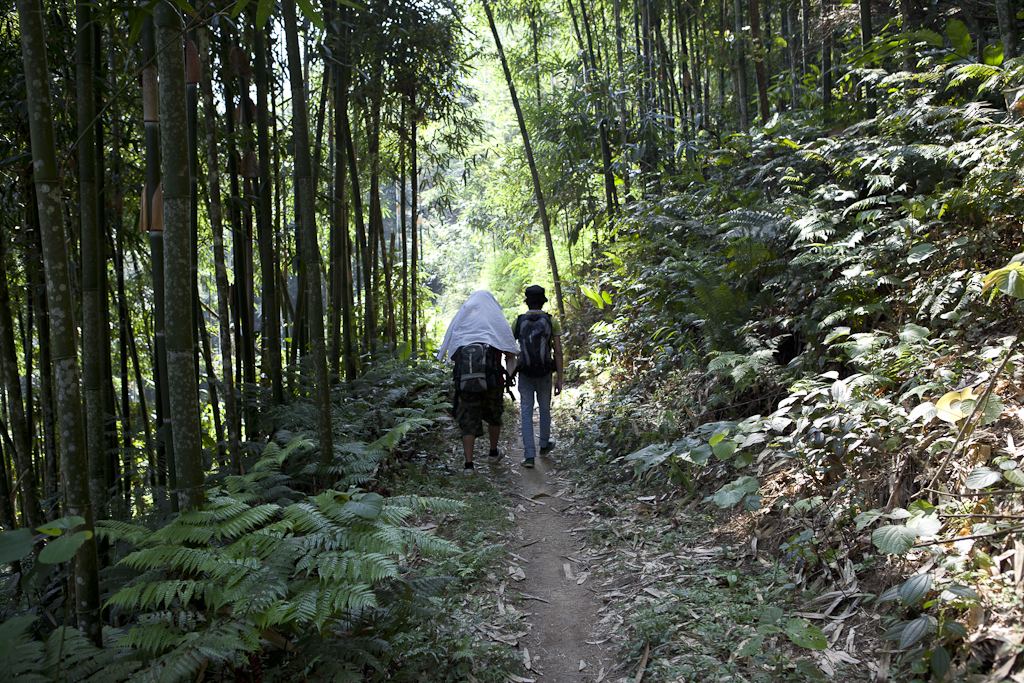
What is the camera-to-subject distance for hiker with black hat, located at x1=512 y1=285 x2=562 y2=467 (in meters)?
4.98

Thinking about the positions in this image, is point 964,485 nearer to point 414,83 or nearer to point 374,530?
point 374,530

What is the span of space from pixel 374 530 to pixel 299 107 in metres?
1.94

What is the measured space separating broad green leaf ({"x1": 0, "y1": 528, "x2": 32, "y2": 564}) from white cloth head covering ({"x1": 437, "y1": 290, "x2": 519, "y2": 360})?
3.49 m

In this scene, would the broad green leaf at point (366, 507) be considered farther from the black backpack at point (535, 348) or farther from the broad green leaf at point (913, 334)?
the black backpack at point (535, 348)

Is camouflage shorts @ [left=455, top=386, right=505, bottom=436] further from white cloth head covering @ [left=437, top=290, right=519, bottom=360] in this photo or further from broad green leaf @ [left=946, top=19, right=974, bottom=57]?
broad green leaf @ [left=946, top=19, right=974, bottom=57]

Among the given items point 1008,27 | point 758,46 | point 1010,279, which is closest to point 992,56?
point 1008,27

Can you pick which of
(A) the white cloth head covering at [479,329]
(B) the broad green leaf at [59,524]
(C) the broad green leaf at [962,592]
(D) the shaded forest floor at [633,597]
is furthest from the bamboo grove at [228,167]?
(C) the broad green leaf at [962,592]

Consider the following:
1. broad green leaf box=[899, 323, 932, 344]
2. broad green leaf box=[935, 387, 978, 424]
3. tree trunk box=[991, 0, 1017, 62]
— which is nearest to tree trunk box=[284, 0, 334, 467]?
broad green leaf box=[935, 387, 978, 424]

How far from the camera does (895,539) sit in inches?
77.0

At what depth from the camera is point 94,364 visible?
2.26m

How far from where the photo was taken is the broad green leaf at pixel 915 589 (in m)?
1.78

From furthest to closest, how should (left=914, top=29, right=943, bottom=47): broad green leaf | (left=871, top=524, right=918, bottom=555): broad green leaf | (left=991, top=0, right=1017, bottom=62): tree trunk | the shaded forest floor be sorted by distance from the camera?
(left=914, top=29, right=943, bottom=47): broad green leaf
(left=991, top=0, right=1017, bottom=62): tree trunk
the shaded forest floor
(left=871, top=524, right=918, bottom=555): broad green leaf

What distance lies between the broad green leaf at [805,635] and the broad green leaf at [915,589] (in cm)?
31

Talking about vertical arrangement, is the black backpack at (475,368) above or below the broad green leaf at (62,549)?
above
